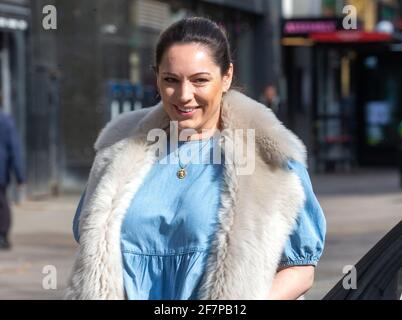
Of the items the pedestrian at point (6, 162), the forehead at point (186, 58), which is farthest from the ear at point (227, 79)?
the pedestrian at point (6, 162)

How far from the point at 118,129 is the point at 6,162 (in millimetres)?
10012

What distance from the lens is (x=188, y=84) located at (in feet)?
11.0

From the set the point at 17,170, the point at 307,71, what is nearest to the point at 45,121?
the point at 17,170

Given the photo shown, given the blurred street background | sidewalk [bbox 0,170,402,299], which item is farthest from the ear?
sidewalk [bbox 0,170,402,299]

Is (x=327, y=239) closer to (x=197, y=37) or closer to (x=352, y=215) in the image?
(x=352, y=215)

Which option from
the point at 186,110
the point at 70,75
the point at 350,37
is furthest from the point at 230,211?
the point at 350,37

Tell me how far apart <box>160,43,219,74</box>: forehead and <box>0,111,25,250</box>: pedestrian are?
10087 millimetres

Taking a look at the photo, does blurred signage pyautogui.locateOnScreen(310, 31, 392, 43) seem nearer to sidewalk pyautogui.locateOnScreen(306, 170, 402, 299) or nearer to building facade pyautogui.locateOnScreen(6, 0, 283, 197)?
sidewalk pyautogui.locateOnScreen(306, 170, 402, 299)

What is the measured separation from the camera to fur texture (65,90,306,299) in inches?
125

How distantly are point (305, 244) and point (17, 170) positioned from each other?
10.4 meters

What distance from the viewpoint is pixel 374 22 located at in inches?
1335

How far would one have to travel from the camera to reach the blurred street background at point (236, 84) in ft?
47.9

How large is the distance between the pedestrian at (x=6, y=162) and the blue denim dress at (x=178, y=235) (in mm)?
10107

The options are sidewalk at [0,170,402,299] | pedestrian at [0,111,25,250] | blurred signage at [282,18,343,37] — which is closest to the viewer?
sidewalk at [0,170,402,299]
